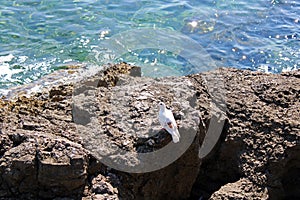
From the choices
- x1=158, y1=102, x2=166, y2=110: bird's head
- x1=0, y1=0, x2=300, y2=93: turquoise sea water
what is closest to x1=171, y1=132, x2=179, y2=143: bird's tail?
x1=158, y1=102, x2=166, y2=110: bird's head

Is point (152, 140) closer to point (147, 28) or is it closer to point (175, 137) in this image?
point (175, 137)

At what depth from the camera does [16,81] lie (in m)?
7.03

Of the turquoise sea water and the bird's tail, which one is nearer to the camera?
the bird's tail

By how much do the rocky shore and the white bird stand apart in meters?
0.08

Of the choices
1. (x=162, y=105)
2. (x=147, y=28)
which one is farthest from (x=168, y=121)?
(x=147, y=28)

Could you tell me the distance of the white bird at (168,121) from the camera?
11.4 feet

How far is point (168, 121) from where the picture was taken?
3457 millimetres

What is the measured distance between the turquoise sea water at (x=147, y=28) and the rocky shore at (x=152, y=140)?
3256 mm

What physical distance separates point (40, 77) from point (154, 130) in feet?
13.2

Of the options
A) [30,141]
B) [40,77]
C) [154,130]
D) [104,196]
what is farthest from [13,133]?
[40,77]

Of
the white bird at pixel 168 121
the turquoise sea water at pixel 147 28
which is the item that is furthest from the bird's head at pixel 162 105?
the turquoise sea water at pixel 147 28

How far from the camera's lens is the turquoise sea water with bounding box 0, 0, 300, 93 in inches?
308

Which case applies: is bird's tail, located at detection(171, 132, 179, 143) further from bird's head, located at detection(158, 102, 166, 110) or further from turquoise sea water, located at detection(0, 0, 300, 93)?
turquoise sea water, located at detection(0, 0, 300, 93)

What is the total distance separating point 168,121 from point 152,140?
0.72 feet
